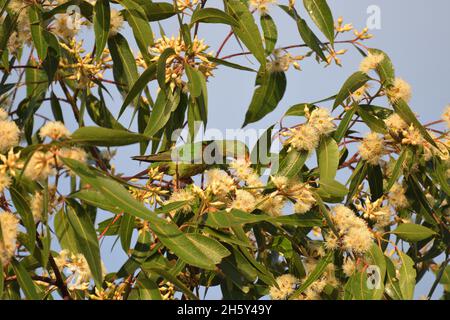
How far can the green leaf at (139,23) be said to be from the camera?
266cm

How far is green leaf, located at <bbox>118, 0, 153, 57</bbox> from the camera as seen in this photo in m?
2.66

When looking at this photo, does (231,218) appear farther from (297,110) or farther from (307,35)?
(307,35)

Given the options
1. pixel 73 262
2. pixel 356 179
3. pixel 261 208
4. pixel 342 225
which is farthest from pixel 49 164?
pixel 356 179

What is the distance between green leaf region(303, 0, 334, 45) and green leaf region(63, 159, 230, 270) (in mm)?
861

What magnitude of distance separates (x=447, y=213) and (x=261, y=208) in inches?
34.7

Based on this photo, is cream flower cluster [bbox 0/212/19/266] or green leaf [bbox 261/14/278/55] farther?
green leaf [bbox 261/14/278/55]

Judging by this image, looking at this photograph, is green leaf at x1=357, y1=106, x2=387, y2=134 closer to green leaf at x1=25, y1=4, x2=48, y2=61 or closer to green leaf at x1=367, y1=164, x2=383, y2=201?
green leaf at x1=367, y1=164, x2=383, y2=201

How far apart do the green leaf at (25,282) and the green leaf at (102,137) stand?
42cm

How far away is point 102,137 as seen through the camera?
2.04 m

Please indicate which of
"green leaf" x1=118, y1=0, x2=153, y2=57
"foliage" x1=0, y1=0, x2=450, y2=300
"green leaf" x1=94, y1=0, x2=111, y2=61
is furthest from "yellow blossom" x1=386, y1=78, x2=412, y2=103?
"green leaf" x1=94, y1=0, x2=111, y2=61

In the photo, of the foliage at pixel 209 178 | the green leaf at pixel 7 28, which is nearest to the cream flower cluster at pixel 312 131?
the foliage at pixel 209 178

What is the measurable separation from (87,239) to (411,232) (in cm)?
102
